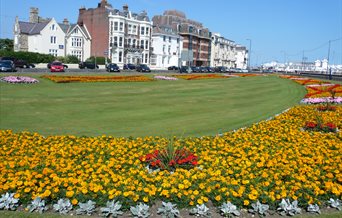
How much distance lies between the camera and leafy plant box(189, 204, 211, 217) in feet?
21.6

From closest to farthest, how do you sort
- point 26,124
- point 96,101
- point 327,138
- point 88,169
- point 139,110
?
point 88,169
point 327,138
point 26,124
point 139,110
point 96,101

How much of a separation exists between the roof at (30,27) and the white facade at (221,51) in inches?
2844

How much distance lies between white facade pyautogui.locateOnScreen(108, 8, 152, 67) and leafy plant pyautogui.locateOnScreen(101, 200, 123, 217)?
7969 cm

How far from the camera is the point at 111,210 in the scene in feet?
21.2

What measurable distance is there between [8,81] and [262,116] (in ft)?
73.5

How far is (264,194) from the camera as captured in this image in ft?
23.5

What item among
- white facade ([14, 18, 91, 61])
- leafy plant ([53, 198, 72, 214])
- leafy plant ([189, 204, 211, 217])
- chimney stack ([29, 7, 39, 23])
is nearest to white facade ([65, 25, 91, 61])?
white facade ([14, 18, 91, 61])

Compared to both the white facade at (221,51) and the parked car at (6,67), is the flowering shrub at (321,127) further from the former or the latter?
the white facade at (221,51)

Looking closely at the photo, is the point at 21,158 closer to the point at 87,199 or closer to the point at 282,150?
the point at 87,199

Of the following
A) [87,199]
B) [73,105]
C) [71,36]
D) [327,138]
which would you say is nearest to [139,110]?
[73,105]

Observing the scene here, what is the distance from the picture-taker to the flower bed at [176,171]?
698 cm

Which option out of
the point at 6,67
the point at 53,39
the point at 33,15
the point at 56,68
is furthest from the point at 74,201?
the point at 33,15

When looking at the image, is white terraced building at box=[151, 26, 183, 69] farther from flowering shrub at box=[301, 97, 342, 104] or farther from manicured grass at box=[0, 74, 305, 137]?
flowering shrub at box=[301, 97, 342, 104]

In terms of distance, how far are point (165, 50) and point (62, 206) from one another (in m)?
99.9
